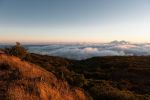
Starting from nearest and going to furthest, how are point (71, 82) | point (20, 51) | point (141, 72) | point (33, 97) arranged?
point (33, 97) < point (71, 82) < point (20, 51) < point (141, 72)

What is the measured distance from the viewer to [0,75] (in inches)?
469

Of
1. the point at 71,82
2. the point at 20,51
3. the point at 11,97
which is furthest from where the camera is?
the point at 20,51

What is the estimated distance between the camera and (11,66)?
14.9 metres

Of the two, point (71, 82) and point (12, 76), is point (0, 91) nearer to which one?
point (12, 76)

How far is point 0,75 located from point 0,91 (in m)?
3.72

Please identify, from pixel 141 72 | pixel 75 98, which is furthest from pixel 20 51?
pixel 141 72

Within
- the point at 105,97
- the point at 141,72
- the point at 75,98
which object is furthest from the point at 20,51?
the point at 141,72

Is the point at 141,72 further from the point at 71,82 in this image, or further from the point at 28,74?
the point at 28,74

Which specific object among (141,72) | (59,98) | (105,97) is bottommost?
(141,72)

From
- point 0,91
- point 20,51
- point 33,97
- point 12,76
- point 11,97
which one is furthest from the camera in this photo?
point 20,51

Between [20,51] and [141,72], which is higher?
[20,51]

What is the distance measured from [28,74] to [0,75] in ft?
4.47

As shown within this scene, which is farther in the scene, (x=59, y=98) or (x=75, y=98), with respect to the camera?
(x=75, y=98)

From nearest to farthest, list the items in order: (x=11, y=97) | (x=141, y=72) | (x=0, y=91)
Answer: (x=11, y=97)
(x=0, y=91)
(x=141, y=72)
